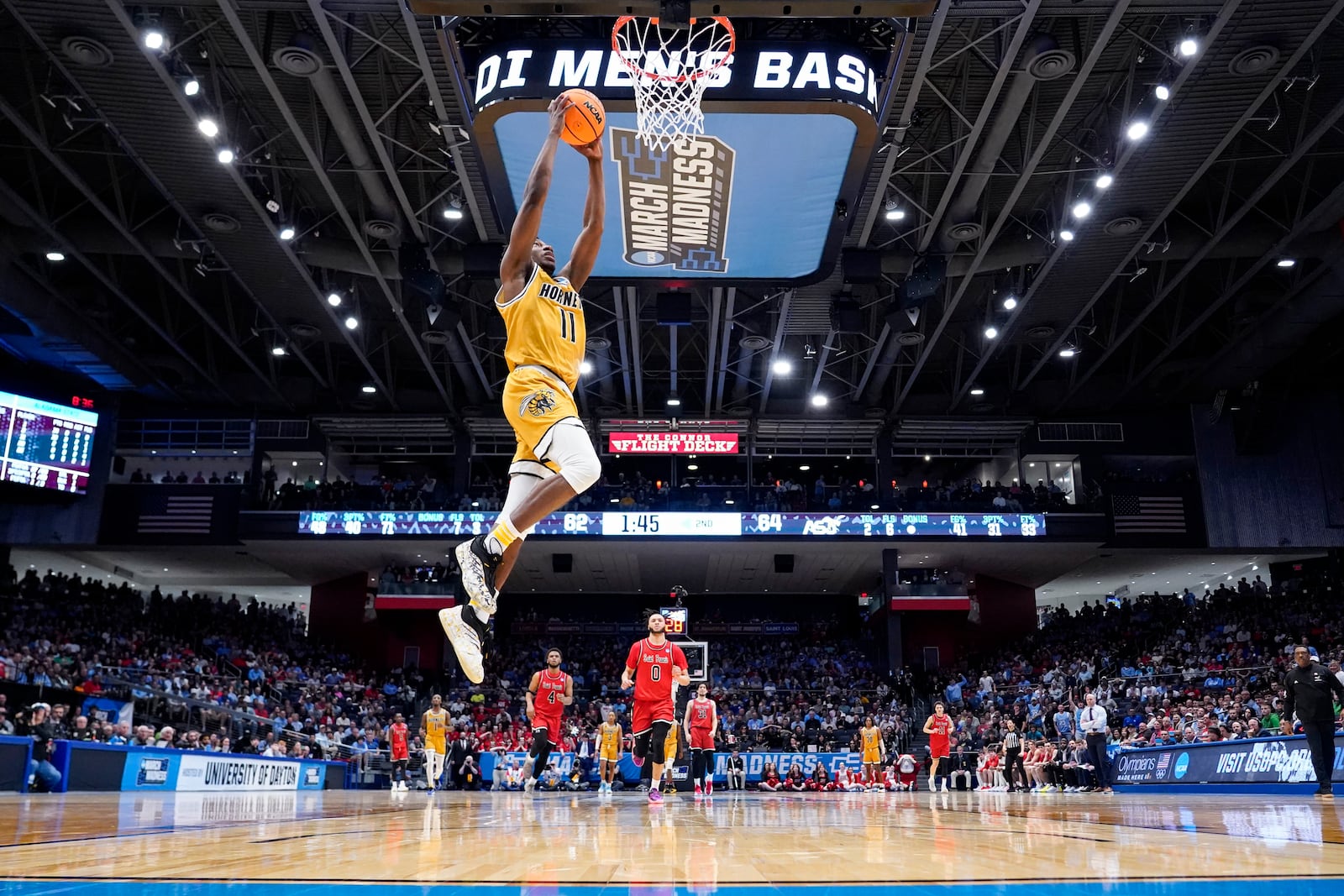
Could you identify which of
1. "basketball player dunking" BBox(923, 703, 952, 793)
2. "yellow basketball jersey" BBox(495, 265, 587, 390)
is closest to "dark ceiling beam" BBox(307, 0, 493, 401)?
"yellow basketball jersey" BBox(495, 265, 587, 390)

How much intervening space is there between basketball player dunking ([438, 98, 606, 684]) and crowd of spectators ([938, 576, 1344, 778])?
15.0 meters

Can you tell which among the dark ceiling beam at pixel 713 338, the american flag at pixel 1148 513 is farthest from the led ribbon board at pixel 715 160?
the american flag at pixel 1148 513

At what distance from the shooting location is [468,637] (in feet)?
16.6

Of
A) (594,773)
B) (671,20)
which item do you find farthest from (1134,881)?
(594,773)

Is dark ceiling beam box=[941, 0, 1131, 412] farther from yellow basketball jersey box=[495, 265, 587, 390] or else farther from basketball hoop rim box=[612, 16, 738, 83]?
yellow basketball jersey box=[495, 265, 587, 390]

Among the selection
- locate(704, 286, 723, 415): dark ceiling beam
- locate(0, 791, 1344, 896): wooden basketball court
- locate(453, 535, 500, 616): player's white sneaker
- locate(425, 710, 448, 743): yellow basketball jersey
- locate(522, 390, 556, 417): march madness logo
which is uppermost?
locate(704, 286, 723, 415): dark ceiling beam

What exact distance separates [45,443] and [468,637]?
2774 centimetres

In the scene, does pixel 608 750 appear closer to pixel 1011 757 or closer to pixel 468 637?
pixel 1011 757

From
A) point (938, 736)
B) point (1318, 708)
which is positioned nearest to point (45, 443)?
point (938, 736)

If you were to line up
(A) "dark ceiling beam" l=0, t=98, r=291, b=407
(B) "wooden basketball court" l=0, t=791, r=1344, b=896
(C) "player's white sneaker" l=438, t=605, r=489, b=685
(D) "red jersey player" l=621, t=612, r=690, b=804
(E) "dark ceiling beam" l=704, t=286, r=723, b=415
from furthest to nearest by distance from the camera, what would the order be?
(E) "dark ceiling beam" l=704, t=286, r=723, b=415 → (A) "dark ceiling beam" l=0, t=98, r=291, b=407 → (D) "red jersey player" l=621, t=612, r=690, b=804 → (C) "player's white sneaker" l=438, t=605, r=489, b=685 → (B) "wooden basketball court" l=0, t=791, r=1344, b=896

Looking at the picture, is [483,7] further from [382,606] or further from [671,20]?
[382,606]

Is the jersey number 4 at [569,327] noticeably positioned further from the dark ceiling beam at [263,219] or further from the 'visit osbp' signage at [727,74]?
the dark ceiling beam at [263,219]

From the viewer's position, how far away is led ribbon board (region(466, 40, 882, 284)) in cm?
1227

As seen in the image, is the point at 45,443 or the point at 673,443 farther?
the point at 673,443
